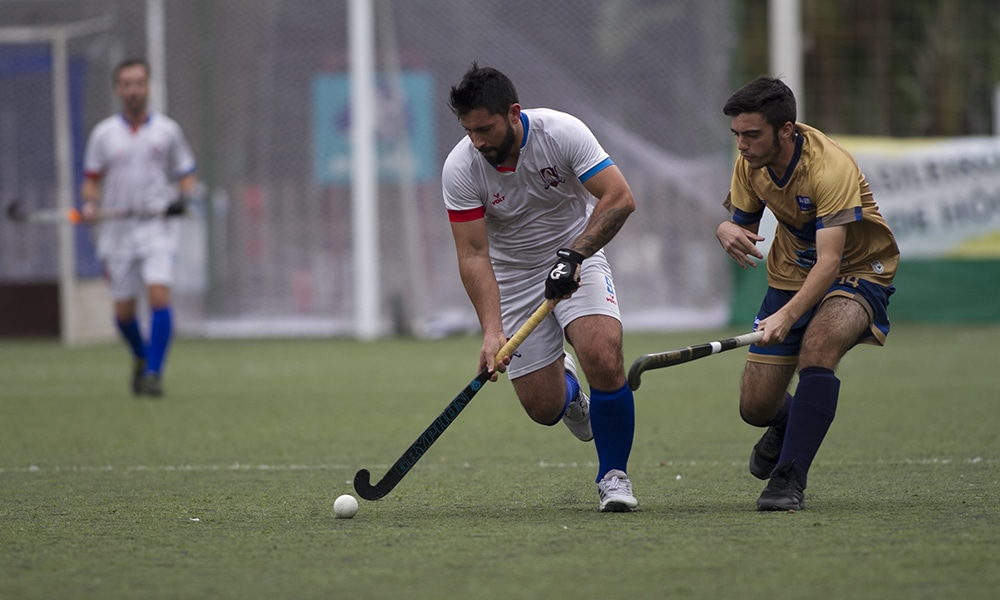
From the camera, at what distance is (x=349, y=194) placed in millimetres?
15156

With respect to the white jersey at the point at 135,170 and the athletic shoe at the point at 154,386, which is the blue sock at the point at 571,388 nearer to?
the athletic shoe at the point at 154,386

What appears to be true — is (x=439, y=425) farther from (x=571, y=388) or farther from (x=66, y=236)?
(x=66, y=236)

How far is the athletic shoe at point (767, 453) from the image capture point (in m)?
5.14

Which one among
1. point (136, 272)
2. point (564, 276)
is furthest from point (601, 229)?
point (136, 272)

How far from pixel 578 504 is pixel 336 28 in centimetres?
1093

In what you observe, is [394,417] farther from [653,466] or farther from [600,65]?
[600,65]

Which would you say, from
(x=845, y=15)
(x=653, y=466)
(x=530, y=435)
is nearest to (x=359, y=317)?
(x=845, y=15)

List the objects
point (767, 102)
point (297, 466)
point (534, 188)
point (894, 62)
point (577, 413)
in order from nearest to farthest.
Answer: point (767, 102) < point (534, 188) < point (577, 413) < point (297, 466) < point (894, 62)

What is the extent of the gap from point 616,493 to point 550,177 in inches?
44.7

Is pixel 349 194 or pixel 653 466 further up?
pixel 349 194

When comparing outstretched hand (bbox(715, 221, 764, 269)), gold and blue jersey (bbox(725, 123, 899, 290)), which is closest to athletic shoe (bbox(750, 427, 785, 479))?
gold and blue jersey (bbox(725, 123, 899, 290))

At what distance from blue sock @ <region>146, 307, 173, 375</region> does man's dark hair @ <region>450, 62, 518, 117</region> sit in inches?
197

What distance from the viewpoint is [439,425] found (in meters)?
4.92

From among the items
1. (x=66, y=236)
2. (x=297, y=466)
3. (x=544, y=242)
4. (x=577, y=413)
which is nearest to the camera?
(x=544, y=242)
